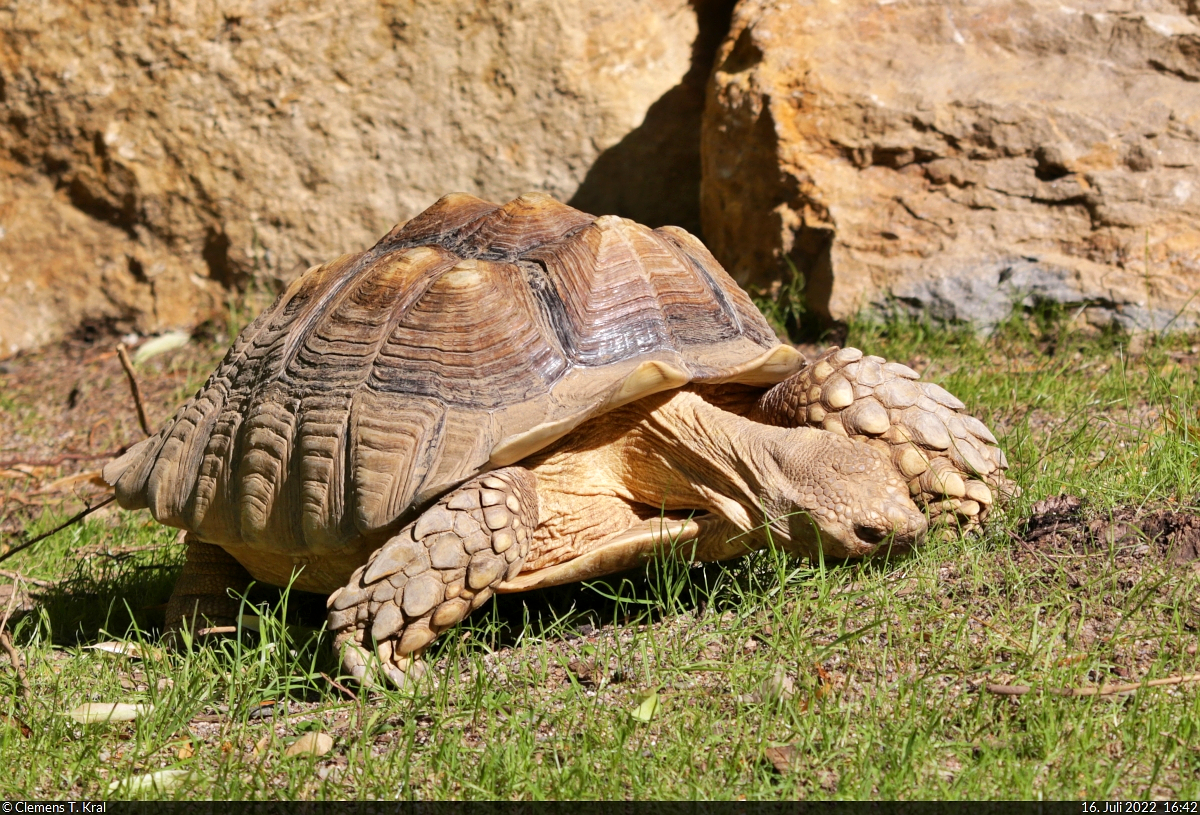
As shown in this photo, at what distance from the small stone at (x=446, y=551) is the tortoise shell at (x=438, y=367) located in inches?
4.7

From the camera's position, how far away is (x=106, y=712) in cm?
250

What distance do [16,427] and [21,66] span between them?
2025mm

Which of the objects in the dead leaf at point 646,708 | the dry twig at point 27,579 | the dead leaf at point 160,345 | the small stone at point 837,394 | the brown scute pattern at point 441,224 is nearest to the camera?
the dead leaf at point 646,708

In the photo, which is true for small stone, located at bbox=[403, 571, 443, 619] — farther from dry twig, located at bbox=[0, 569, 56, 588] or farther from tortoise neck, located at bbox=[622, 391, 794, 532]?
dry twig, located at bbox=[0, 569, 56, 588]

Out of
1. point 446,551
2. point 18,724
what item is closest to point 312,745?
point 446,551

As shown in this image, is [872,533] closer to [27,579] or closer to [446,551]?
[446,551]

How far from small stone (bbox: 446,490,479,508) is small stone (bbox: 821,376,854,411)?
1.05 metres

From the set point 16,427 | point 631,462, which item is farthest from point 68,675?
point 16,427

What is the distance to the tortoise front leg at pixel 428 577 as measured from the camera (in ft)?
8.05

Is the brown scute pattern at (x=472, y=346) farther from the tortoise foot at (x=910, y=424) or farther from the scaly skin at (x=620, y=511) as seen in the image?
the tortoise foot at (x=910, y=424)

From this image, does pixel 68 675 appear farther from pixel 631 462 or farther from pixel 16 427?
pixel 16 427

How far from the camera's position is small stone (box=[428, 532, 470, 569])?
2443 millimetres

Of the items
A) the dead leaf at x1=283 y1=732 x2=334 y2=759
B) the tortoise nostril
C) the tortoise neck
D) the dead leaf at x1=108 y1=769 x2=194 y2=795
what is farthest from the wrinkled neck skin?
the dead leaf at x1=108 y1=769 x2=194 y2=795

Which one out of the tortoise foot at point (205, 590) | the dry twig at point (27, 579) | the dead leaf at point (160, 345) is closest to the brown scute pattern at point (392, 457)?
the tortoise foot at point (205, 590)
